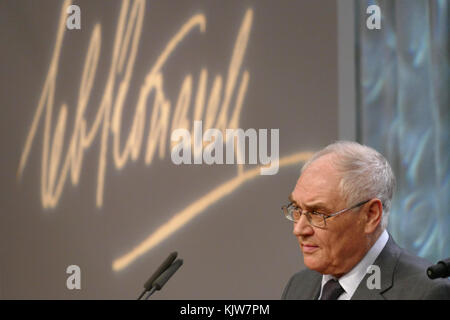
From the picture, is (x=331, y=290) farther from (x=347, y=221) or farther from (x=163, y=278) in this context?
(x=163, y=278)

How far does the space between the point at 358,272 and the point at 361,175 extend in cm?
29

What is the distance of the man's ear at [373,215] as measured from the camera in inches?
79.0

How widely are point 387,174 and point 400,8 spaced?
4.59ft

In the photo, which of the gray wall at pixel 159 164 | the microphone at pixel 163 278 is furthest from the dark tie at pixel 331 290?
the gray wall at pixel 159 164

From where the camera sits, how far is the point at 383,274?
1922 mm

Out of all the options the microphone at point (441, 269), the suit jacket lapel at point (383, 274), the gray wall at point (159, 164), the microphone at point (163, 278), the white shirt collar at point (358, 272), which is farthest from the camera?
the gray wall at point (159, 164)

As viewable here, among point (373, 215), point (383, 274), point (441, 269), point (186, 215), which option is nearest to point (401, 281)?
point (383, 274)

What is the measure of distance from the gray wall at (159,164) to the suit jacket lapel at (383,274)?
4.43 feet

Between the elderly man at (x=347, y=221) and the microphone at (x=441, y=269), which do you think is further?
the elderly man at (x=347, y=221)

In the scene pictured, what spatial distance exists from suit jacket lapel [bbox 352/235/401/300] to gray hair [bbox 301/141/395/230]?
8 centimetres

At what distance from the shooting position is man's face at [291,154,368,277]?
1994 millimetres

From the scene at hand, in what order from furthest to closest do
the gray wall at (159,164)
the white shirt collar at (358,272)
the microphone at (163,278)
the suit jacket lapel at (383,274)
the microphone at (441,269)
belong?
the gray wall at (159,164) < the white shirt collar at (358,272) < the suit jacket lapel at (383,274) < the microphone at (163,278) < the microphone at (441,269)
